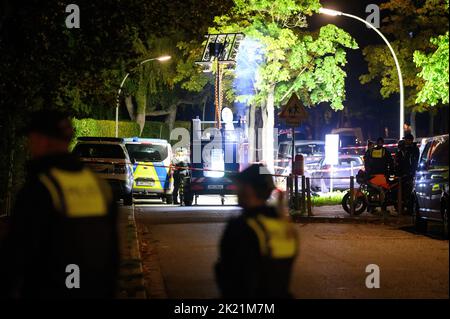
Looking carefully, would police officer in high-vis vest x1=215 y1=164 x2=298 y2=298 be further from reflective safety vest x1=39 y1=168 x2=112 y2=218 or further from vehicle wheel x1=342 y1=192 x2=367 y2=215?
vehicle wheel x1=342 y1=192 x2=367 y2=215

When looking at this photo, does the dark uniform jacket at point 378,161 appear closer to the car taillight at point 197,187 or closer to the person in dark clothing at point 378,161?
the person in dark clothing at point 378,161

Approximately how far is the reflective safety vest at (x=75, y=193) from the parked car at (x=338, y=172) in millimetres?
30112

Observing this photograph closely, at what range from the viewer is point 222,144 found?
3562 centimetres

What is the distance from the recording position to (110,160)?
24.8 metres

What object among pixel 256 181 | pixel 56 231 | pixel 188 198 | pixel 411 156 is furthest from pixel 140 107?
pixel 56 231

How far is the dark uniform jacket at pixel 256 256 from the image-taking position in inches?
191

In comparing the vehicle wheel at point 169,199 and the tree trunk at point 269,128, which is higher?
the tree trunk at point 269,128

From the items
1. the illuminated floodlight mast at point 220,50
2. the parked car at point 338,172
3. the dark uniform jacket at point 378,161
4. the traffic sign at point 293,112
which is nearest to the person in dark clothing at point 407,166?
the dark uniform jacket at point 378,161

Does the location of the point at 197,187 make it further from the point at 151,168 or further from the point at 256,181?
the point at 256,181

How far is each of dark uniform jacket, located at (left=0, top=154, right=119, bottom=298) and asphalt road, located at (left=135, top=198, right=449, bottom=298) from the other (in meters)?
5.20

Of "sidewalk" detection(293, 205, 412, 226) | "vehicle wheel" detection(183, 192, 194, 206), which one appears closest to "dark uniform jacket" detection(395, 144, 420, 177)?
"sidewalk" detection(293, 205, 412, 226)

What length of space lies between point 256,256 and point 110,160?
66.3 ft

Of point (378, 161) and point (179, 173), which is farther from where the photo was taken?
point (179, 173)

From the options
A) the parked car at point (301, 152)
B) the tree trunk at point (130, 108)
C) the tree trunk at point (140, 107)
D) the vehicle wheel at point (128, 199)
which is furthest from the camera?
the tree trunk at point (130, 108)
